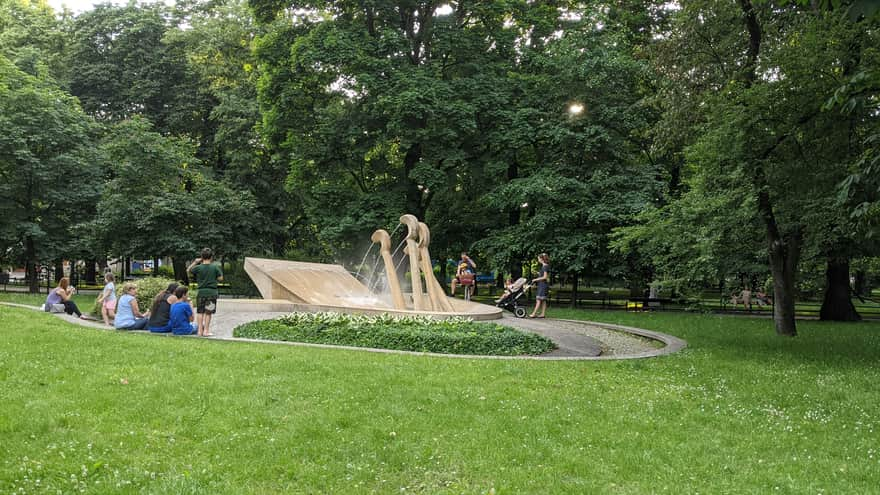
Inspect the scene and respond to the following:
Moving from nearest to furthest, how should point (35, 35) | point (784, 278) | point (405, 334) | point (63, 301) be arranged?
point (405, 334) < point (784, 278) < point (63, 301) < point (35, 35)

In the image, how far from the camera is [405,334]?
11836mm

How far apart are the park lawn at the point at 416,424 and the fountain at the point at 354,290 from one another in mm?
6227

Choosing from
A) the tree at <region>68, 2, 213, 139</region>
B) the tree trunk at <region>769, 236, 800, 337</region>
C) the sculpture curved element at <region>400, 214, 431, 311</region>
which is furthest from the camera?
the tree at <region>68, 2, 213, 139</region>

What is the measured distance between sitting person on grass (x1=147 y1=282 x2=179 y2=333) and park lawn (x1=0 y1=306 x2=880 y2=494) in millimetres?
2608

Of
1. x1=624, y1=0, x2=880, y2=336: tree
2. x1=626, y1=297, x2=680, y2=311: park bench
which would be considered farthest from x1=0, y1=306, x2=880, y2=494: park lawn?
x1=626, y1=297, x2=680, y2=311: park bench

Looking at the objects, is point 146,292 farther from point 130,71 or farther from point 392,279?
point 130,71

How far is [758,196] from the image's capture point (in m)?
12.4

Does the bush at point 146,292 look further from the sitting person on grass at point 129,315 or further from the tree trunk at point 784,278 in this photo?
the tree trunk at point 784,278

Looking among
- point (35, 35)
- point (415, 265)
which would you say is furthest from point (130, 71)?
point (415, 265)

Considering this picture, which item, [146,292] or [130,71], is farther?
[130,71]

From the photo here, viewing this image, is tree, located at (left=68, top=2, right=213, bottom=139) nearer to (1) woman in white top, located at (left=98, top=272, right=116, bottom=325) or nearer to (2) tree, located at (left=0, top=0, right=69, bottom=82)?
(2) tree, located at (left=0, top=0, right=69, bottom=82)

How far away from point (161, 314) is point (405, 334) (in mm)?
4993

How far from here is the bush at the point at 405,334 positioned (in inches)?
451

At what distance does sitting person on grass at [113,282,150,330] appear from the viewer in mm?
13039
